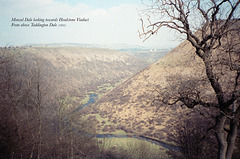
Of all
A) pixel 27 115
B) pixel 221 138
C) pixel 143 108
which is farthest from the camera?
pixel 143 108

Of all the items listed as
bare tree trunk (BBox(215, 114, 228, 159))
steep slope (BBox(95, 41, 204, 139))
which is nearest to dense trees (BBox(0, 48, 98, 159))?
bare tree trunk (BBox(215, 114, 228, 159))

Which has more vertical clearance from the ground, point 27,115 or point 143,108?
point 27,115

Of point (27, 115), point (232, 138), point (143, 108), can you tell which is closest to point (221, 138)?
point (232, 138)

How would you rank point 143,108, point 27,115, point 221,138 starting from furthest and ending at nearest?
point 143,108, point 27,115, point 221,138

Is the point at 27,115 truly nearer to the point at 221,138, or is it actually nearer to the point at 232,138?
the point at 221,138

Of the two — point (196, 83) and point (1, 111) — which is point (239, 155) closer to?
point (196, 83)

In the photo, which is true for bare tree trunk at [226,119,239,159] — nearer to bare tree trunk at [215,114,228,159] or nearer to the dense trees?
bare tree trunk at [215,114,228,159]

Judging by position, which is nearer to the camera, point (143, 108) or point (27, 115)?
point (27, 115)

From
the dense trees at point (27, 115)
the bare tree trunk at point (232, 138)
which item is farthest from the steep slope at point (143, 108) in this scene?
the bare tree trunk at point (232, 138)

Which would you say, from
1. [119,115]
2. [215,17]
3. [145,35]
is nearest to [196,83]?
[215,17]

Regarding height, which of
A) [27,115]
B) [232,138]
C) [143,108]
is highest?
[232,138]

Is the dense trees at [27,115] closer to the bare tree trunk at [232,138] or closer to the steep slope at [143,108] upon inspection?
the bare tree trunk at [232,138]
